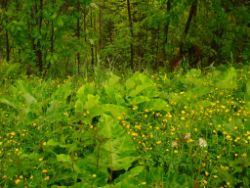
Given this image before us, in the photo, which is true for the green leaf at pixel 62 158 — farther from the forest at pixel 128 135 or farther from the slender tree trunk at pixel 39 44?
the slender tree trunk at pixel 39 44

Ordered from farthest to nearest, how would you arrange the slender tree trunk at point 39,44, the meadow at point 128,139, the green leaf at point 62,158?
the slender tree trunk at point 39,44, the meadow at point 128,139, the green leaf at point 62,158

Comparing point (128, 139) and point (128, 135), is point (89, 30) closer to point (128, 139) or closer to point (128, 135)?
point (128, 135)

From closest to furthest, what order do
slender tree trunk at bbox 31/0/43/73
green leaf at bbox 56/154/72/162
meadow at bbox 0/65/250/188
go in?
green leaf at bbox 56/154/72/162, meadow at bbox 0/65/250/188, slender tree trunk at bbox 31/0/43/73

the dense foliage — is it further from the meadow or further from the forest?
the meadow

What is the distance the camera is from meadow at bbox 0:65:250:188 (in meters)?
3.25

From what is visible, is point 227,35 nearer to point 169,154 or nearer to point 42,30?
point 42,30

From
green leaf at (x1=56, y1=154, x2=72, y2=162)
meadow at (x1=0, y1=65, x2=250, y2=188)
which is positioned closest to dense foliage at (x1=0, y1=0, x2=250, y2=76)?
meadow at (x1=0, y1=65, x2=250, y2=188)

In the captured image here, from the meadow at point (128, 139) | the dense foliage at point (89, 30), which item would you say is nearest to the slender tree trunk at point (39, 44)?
the dense foliage at point (89, 30)

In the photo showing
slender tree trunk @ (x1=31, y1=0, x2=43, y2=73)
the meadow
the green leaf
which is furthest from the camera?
slender tree trunk @ (x1=31, y1=0, x2=43, y2=73)

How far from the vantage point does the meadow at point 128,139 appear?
10.7 feet

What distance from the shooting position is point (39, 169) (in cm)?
341

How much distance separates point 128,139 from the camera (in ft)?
11.6

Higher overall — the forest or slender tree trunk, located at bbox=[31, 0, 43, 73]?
slender tree trunk, located at bbox=[31, 0, 43, 73]

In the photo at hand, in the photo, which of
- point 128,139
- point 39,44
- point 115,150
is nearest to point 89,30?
point 39,44
